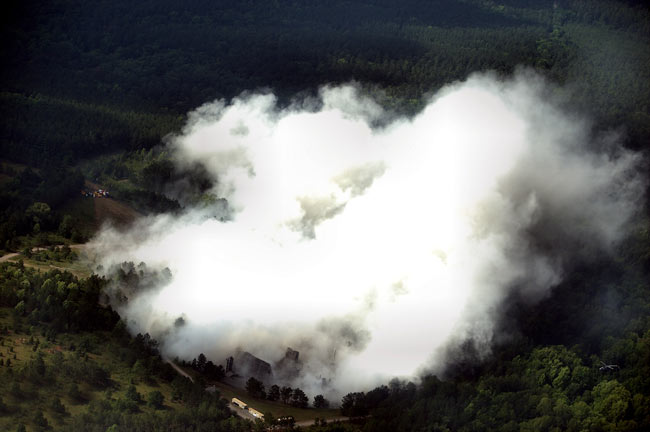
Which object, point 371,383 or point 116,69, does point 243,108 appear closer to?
point 116,69

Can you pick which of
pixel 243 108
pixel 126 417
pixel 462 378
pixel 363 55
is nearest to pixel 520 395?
pixel 462 378

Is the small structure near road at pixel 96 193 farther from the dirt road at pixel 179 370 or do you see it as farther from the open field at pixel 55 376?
the dirt road at pixel 179 370

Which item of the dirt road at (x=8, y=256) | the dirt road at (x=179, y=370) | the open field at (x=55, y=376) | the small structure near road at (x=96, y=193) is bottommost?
the open field at (x=55, y=376)

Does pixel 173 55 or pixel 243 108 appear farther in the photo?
pixel 173 55

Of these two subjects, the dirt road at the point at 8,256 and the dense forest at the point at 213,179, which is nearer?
the dense forest at the point at 213,179

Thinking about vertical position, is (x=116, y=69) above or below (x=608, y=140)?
above

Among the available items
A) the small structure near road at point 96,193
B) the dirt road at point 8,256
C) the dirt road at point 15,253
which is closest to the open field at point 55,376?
the dirt road at point 8,256

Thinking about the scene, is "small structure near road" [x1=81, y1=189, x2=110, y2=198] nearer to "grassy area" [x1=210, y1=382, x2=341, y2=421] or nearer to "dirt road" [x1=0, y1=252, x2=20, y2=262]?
"dirt road" [x1=0, y1=252, x2=20, y2=262]

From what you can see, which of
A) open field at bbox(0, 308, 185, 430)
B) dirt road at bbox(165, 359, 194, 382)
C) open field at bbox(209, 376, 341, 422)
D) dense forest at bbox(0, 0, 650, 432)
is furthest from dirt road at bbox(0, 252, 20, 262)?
open field at bbox(209, 376, 341, 422)
